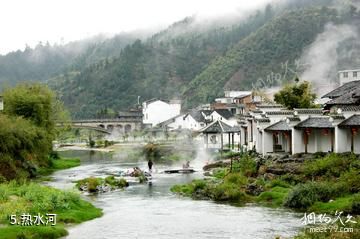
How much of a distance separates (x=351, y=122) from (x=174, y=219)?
15.4m

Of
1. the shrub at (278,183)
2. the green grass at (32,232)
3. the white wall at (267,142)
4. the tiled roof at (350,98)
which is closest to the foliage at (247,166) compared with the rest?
the white wall at (267,142)

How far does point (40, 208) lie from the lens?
32.7m

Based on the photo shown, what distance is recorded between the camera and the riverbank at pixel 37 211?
92.7 ft

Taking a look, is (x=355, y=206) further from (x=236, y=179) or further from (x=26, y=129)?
(x=26, y=129)

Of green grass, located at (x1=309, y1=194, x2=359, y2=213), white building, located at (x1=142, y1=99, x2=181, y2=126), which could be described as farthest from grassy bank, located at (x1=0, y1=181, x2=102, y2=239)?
white building, located at (x1=142, y1=99, x2=181, y2=126)

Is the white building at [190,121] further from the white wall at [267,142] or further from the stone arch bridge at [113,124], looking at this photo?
the white wall at [267,142]

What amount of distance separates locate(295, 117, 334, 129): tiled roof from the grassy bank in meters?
17.2

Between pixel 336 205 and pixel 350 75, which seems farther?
pixel 350 75

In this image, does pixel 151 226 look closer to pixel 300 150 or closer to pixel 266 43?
pixel 300 150

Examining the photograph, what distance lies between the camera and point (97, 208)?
124ft

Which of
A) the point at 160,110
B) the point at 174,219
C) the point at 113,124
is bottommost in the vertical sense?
the point at 174,219

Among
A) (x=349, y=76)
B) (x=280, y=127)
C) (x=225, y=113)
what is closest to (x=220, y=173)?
(x=280, y=127)

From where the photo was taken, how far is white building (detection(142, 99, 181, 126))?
14012 centimetres

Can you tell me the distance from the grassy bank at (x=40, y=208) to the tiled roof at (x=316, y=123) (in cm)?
1724
